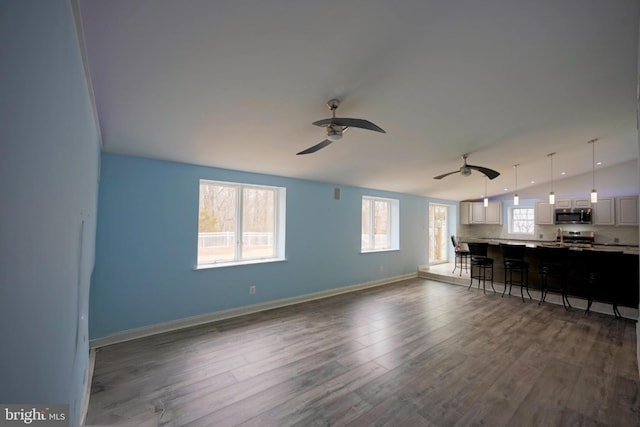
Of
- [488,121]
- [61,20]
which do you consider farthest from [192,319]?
[488,121]

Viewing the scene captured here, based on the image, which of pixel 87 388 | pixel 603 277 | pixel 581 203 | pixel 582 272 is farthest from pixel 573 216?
pixel 87 388

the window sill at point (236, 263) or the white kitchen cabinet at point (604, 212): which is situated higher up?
the white kitchen cabinet at point (604, 212)

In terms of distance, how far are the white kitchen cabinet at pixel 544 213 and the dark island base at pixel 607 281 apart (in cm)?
290

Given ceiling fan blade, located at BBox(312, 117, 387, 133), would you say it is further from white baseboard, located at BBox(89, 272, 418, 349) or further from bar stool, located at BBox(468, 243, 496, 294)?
bar stool, located at BBox(468, 243, 496, 294)

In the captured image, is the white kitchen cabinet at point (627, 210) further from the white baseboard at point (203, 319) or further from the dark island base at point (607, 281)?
the white baseboard at point (203, 319)

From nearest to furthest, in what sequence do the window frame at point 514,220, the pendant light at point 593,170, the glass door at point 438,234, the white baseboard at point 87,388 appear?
1. the white baseboard at point 87,388
2. the pendant light at point 593,170
3. the window frame at point 514,220
4. the glass door at point 438,234

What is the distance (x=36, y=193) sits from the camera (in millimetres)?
859

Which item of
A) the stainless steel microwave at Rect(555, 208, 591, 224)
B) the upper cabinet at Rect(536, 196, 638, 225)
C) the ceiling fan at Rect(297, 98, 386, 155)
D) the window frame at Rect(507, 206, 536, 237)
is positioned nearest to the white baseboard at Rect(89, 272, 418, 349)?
the ceiling fan at Rect(297, 98, 386, 155)

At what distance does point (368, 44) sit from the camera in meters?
1.85

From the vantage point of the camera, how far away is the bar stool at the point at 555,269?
15.8 ft

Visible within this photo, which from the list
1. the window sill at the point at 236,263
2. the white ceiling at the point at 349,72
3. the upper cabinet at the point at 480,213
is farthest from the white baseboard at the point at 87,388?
the upper cabinet at the point at 480,213

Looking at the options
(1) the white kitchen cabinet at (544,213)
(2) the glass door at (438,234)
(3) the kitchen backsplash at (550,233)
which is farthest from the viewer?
(2) the glass door at (438,234)

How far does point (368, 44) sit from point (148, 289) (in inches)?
144

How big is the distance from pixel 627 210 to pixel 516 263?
378 centimetres
